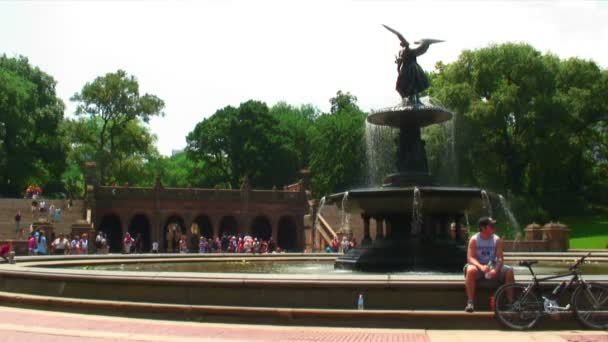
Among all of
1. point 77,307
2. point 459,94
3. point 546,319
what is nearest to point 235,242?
point 459,94

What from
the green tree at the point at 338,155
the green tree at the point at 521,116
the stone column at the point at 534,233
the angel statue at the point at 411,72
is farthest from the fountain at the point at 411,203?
the green tree at the point at 338,155

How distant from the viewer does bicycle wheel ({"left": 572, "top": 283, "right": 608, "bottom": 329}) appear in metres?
10.2

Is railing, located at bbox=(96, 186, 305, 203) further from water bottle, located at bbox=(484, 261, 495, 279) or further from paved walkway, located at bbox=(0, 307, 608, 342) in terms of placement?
water bottle, located at bbox=(484, 261, 495, 279)

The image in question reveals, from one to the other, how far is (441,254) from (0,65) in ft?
227

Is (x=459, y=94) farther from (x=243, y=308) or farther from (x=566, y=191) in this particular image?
(x=243, y=308)

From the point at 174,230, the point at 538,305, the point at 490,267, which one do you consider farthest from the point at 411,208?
the point at 174,230

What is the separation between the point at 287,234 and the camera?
69.4m

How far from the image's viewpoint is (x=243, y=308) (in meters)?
11.2

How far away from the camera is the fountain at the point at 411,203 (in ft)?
55.0

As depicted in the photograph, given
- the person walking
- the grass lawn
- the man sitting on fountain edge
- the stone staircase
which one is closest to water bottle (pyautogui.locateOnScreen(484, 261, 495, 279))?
the man sitting on fountain edge

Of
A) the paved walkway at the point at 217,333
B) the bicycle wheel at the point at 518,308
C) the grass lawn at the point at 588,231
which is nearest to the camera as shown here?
the paved walkway at the point at 217,333

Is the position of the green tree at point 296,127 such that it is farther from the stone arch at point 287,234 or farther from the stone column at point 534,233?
the stone column at point 534,233

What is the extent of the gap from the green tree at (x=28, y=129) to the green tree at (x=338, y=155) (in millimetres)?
26834

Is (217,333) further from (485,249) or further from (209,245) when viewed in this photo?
(209,245)
